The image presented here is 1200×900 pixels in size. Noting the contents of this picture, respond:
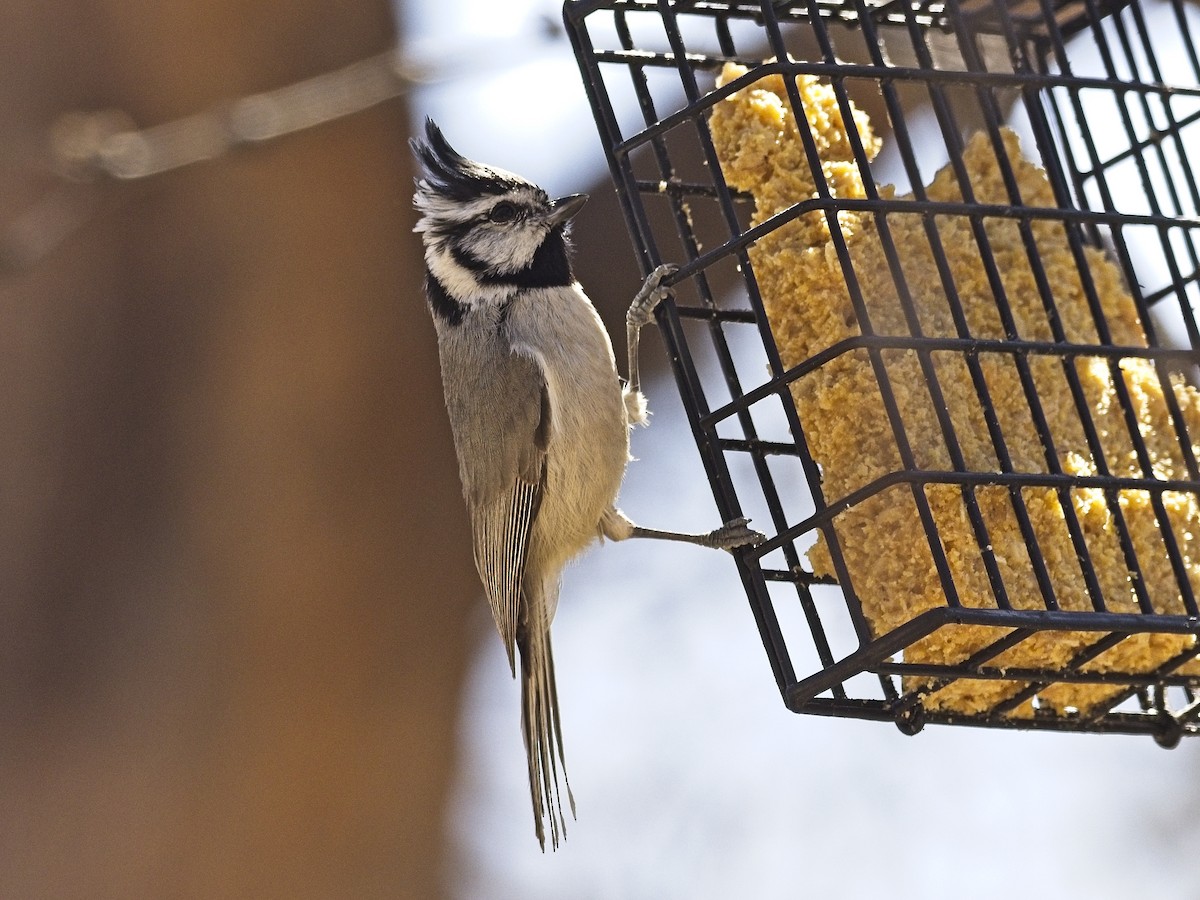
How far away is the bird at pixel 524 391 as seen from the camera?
405 centimetres

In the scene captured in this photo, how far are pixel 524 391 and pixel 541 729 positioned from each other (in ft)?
3.24

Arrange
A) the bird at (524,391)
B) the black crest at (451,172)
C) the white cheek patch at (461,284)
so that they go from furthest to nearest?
the white cheek patch at (461,284) → the bird at (524,391) → the black crest at (451,172)

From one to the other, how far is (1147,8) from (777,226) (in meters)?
1.90

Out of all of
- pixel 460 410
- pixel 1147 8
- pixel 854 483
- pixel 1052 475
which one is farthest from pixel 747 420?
pixel 1147 8

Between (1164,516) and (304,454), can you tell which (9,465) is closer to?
(304,454)

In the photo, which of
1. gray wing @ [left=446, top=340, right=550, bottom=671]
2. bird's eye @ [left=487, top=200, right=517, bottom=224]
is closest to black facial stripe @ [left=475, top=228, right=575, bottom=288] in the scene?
bird's eye @ [left=487, top=200, right=517, bottom=224]

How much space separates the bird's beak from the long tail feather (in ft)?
3.94

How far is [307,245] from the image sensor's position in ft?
17.5

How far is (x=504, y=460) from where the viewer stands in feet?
13.7

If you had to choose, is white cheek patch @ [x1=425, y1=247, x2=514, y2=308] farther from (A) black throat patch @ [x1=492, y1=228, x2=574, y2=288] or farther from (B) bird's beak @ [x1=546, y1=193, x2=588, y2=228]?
(B) bird's beak @ [x1=546, y1=193, x2=588, y2=228]

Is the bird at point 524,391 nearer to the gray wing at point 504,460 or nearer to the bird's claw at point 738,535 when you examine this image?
the gray wing at point 504,460

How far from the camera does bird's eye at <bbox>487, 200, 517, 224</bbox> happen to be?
160 inches

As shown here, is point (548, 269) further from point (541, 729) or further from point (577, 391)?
point (541, 729)

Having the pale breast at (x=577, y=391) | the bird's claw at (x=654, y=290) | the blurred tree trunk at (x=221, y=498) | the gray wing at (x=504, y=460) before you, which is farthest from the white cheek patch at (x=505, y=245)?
the blurred tree trunk at (x=221, y=498)
